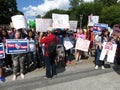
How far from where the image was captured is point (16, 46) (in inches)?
375

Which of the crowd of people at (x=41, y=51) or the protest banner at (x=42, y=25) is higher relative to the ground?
the protest banner at (x=42, y=25)

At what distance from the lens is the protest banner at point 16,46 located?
9.43 m

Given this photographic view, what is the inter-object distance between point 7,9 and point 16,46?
8019 cm

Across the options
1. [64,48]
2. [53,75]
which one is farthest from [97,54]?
[53,75]

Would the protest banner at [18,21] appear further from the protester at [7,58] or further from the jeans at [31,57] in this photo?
the jeans at [31,57]

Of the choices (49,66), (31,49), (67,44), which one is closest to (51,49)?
(49,66)

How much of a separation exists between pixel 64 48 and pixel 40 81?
342 cm

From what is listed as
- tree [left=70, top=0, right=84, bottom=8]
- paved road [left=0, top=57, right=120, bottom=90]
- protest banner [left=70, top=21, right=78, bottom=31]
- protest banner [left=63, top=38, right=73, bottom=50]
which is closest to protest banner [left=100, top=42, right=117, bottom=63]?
paved road [left=0, top=57, right=120, bottom=90]

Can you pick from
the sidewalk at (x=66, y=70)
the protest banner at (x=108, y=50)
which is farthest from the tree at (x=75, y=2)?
the protest banner at (x=108, y=50)

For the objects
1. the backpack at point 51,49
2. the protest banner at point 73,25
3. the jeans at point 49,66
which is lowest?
the jeans at point 49,66

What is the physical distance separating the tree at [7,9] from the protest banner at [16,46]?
242 feet

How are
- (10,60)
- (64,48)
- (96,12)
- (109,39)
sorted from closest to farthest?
(10,60), (109,39), (64,48), (96,12)

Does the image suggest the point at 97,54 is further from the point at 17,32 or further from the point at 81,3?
the point at 81,3

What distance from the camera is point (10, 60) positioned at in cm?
1059
